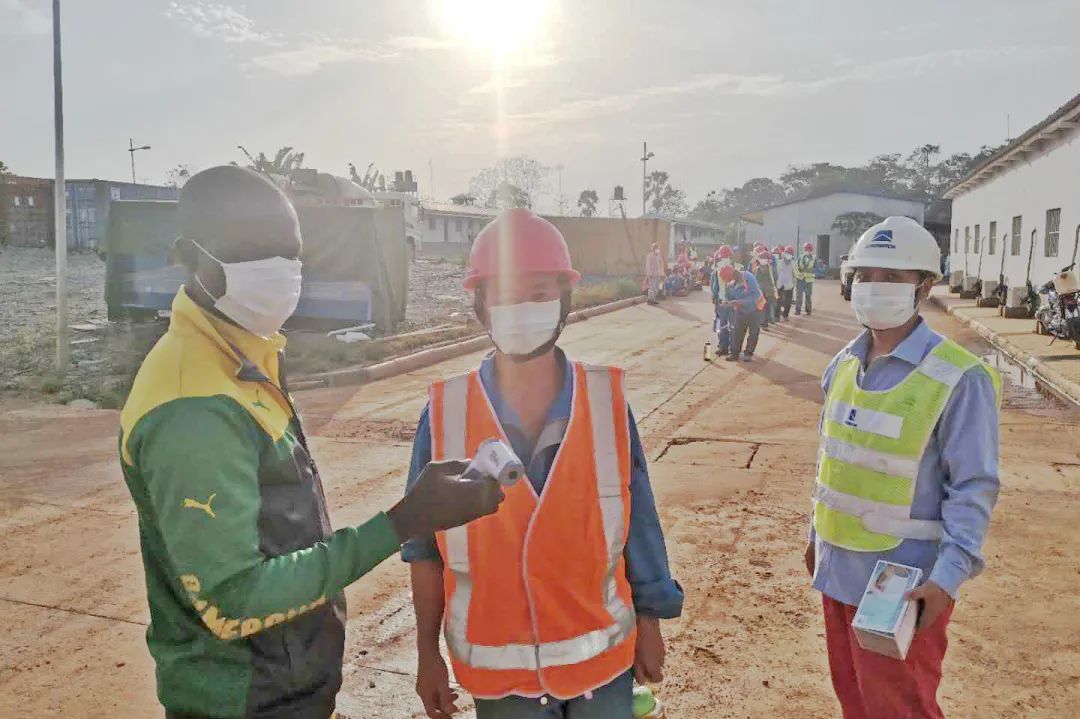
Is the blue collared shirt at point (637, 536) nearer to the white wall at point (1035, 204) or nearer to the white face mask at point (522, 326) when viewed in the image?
the white face mask at point (522, 326)

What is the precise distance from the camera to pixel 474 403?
7.25 feet

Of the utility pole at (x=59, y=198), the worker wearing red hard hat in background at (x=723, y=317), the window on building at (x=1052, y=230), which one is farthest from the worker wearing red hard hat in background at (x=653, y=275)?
the utility pole at (x=59, y=198)

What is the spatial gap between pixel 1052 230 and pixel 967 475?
19.8 m

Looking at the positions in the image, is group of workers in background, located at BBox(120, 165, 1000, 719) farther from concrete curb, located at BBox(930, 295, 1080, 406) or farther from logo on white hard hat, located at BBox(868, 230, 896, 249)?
concrete curb, located at BBox(930, 295, 1080, 406)

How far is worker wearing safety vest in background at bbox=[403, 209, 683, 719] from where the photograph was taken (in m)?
2.12

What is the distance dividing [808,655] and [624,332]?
46.4 ft

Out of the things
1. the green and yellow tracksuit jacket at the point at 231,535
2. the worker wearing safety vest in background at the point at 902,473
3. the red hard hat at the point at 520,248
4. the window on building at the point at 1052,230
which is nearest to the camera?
the green and yellow tracksuit jacket at the point at 231,535

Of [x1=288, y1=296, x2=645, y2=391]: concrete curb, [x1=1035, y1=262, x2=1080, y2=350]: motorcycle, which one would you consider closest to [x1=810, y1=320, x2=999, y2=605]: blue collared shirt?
[x1=288, y1=296, x2=645, y2=391]: concrete curb

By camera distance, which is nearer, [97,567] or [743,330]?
[97,567]

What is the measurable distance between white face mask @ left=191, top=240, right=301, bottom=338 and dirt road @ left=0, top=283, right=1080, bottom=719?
2276 mm

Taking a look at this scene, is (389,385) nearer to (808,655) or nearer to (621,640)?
(808,655)

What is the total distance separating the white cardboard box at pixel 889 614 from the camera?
229 centimetres

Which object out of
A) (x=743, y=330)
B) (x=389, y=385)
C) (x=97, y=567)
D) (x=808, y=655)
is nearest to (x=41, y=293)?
(x=389, y=385)

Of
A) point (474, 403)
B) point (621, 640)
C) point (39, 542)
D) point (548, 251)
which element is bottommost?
point (39, 542)
